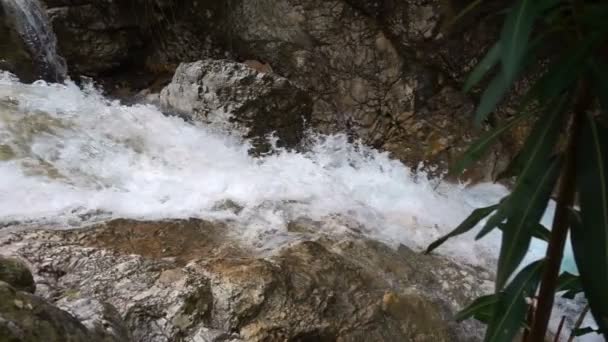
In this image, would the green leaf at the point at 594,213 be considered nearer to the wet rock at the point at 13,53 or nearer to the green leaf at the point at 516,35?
the green leaf at the point at 516,35

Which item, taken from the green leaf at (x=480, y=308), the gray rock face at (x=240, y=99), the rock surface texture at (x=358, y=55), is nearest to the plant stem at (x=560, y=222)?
the green leaf at (x=480, y=308)

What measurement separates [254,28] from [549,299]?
234 inches

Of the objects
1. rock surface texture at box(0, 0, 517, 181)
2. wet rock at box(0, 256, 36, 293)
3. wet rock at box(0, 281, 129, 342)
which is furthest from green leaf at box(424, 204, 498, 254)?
rock surface texture at box(0, 0, 517, 181)

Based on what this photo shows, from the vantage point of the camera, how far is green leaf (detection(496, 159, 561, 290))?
0.92 m

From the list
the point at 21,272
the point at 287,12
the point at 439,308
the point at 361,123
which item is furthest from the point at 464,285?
the point at 287,12

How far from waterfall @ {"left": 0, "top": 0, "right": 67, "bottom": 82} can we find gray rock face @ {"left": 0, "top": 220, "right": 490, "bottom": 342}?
370 centimetres

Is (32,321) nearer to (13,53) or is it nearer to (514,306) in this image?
(514,306)

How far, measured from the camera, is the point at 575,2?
838 millimetres

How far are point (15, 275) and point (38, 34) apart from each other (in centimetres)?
486

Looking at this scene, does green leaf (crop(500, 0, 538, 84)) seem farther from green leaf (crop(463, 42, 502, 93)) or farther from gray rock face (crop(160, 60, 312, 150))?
gray rock face (crop(160, 60, 312, 150))

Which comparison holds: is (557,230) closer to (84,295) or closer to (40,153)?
(84,295)

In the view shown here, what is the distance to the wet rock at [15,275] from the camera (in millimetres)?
1820

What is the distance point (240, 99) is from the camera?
4.91 m

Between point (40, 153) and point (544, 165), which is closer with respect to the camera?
point (544, 165)
